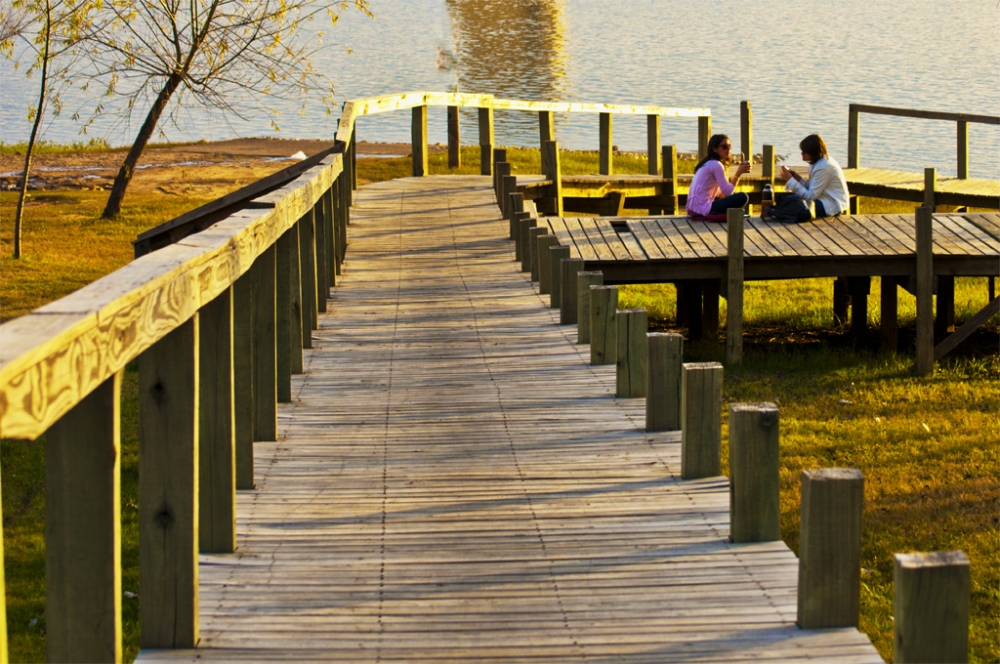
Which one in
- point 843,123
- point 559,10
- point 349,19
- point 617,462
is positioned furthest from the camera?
point 559,10

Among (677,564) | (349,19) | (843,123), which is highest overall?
(349,19)

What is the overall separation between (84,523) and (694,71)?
46795 millimetres

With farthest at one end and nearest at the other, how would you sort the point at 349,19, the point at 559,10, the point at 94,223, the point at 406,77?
the point at 559,10
the point at 349,19
the point at 406,77
the point at 94,223

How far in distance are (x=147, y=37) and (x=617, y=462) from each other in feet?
57.5

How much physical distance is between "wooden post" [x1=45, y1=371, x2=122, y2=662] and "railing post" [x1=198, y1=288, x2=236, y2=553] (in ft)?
4.17

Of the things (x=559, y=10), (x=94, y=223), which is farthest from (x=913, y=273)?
(x=559, y=10)

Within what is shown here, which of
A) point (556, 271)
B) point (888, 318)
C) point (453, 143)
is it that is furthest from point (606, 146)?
point (556, 271)

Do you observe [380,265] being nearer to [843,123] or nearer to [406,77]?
[843,123]

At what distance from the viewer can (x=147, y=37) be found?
20469mm

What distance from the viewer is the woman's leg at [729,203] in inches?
544

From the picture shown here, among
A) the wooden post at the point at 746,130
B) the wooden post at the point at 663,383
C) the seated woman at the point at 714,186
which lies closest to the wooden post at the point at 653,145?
the wooden post at the point at 746,130

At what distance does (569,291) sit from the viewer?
8352 mm

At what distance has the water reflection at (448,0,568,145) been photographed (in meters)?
40.2

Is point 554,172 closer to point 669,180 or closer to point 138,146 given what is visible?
point 669,180
